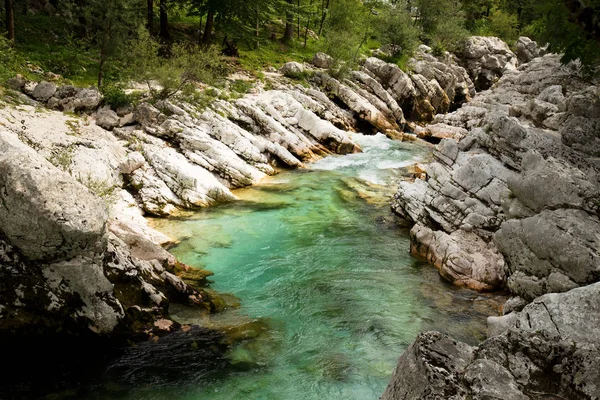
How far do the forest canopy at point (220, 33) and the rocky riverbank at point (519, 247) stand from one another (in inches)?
176

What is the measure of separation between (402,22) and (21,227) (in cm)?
5756

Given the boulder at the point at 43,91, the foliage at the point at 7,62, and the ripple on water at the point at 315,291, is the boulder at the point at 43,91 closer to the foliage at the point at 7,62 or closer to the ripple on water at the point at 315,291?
the foliage at the point at 7,62

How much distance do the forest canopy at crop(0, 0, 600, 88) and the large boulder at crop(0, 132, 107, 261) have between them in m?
11.4

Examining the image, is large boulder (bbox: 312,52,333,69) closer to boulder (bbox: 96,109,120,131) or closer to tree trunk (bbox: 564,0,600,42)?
boulder (bbox: 96,109,120,131)

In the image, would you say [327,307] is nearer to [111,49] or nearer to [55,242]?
[55,242]

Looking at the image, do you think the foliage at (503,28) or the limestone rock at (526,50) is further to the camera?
the foliage at (503,28)

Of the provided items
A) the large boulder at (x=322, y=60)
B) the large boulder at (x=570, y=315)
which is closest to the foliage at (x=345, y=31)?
the large boulder at (x=322, y=60)

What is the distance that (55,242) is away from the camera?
10.3m

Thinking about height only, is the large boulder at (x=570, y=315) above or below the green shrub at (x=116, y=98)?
above

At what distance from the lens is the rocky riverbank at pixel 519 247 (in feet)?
19.3

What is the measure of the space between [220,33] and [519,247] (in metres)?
44.5

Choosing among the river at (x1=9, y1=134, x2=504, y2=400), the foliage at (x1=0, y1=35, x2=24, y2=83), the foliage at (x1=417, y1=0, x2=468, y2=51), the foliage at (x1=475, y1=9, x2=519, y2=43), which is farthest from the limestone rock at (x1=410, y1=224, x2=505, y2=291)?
the foliage at (x1=475, y1=9, x2=519, y2=43)

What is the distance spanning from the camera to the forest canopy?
24.6m

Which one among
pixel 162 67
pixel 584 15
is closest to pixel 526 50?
pixel 162 67
